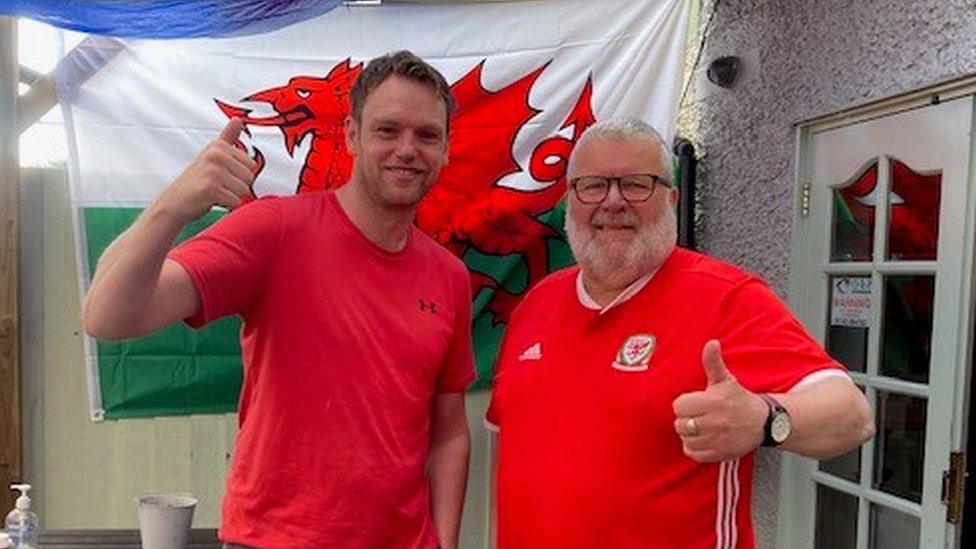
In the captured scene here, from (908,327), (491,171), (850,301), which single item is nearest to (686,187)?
(491,171)

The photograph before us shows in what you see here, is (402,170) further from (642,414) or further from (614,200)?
(642,414)

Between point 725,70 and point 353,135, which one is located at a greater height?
point 725,70

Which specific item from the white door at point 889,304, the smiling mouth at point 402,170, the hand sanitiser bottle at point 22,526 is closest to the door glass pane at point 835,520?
the white door at point 889,304

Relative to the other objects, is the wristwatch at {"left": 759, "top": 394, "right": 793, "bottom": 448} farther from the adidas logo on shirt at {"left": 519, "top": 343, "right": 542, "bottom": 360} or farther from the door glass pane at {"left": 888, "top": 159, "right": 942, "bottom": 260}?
the door glass pane at {"left": 888, "top": 159, "right": 942, "bottom": 260}

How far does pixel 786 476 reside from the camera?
10.9ft

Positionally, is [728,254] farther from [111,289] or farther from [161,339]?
[111,289]

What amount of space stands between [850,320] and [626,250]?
147 centimetres

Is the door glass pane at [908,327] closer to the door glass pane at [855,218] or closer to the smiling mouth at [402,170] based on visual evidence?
the door glass pane at [855,218]

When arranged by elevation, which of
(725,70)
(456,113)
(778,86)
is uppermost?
(725,70)

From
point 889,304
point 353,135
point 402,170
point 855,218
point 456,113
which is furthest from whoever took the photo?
point 456,113

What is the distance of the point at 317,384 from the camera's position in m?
1.87

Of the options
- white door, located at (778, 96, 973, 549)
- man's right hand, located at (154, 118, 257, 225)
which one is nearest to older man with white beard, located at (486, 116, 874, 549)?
man's right hand, located at (154, 118, 257, 225)

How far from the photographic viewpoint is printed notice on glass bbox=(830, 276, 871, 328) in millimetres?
2971

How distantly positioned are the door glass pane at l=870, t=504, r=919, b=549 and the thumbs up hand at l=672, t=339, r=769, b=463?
1.61 metres
